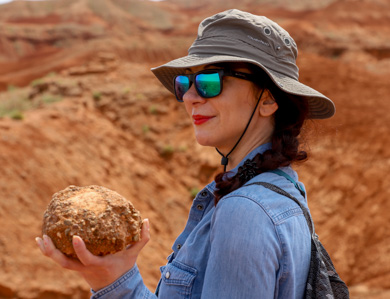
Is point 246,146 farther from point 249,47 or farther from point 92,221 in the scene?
point 92,221

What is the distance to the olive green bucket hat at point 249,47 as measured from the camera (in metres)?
1.82

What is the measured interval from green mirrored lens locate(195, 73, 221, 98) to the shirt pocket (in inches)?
27.3

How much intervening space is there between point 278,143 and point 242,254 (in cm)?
61

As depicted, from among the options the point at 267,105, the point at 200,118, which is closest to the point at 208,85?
the point at 200,118

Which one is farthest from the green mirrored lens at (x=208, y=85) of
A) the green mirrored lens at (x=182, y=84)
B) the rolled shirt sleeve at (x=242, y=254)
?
the rolled shirt sleeve at (x=242, y=254)

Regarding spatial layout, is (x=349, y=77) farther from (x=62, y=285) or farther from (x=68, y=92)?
(x=62, y=285)

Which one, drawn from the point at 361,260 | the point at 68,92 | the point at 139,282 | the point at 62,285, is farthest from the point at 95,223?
the point at 68,92

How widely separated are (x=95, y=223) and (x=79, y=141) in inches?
374

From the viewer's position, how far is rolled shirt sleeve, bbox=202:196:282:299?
145cm

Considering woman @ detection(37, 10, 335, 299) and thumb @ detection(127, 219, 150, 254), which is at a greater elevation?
woman @ detection(37, 10, 335, 299)

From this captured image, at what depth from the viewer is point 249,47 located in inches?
71.8

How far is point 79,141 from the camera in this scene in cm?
1117

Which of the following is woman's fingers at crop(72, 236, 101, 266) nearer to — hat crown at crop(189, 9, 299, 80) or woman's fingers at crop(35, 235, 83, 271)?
woman's fingers at crop(35, 235, 83, 271)

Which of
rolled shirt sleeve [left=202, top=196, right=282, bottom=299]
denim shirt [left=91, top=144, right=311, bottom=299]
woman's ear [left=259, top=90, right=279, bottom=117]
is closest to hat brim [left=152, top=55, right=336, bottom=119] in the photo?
woman's ear [left=259, top=90, right=279, bottom=117]
